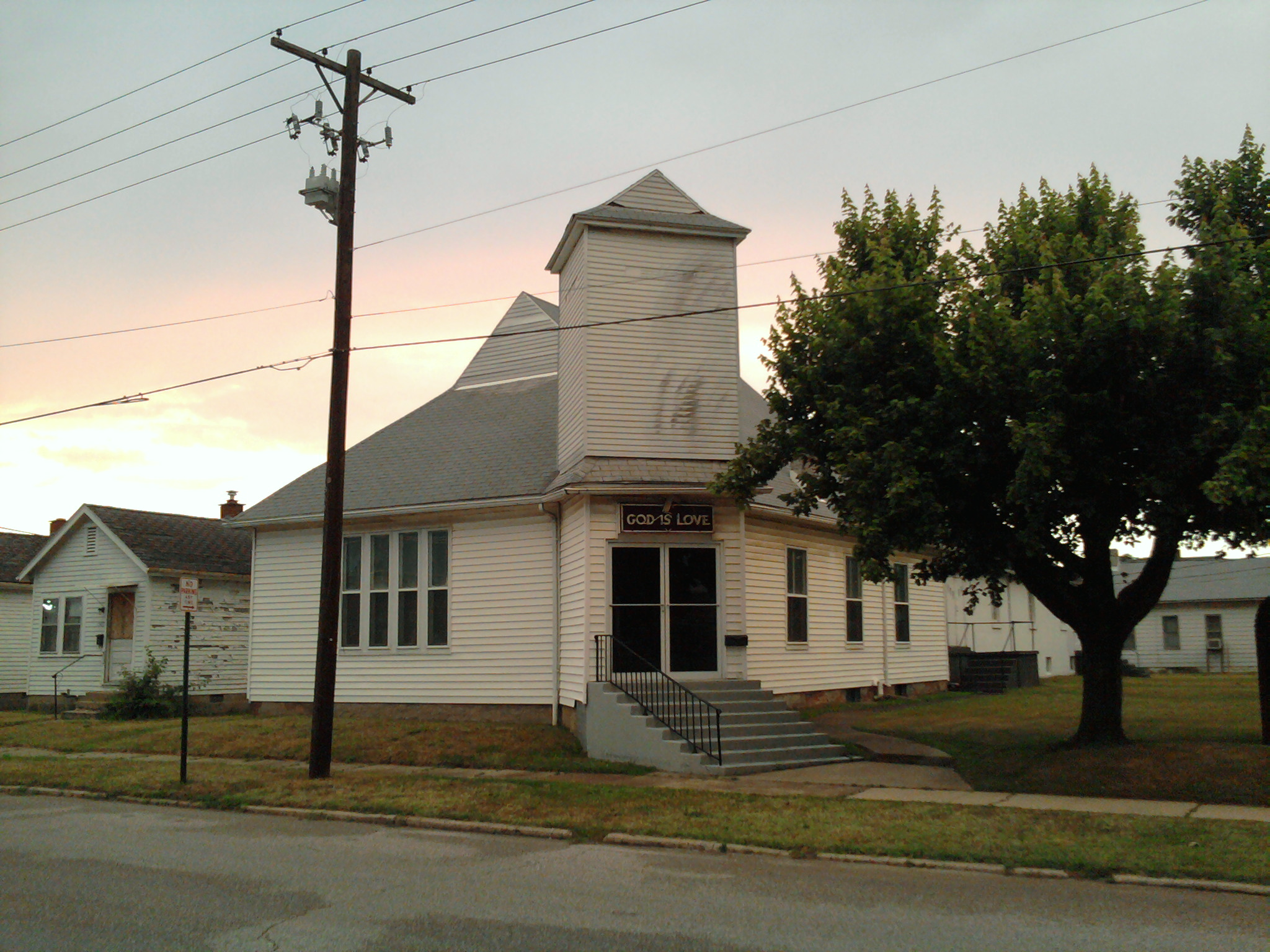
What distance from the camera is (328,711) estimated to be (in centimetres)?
1549

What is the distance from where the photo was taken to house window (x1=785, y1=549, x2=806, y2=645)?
71.2 feet

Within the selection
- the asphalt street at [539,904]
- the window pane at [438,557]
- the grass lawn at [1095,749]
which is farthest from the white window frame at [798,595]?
the asphalt street at [539,904]

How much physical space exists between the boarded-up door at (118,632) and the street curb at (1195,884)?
26743 millimetres

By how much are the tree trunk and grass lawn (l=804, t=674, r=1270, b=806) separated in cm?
33

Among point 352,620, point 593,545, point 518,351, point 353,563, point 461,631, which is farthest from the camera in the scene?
point 518,351

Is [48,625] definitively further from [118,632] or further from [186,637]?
[186,637]

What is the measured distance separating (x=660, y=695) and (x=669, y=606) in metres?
1.80

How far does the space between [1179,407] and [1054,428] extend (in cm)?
173

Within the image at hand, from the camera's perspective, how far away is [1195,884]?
8.71m

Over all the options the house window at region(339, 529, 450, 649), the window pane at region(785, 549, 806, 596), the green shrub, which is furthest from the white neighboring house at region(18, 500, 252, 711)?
the window pane at region(785, 549, 806, 596)

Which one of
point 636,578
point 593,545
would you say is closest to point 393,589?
point 593,545

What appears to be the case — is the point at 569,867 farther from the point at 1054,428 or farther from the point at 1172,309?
the point at 1172,309

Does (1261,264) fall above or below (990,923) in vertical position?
above

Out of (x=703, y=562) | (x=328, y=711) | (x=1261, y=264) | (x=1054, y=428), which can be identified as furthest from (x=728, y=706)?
(x=1261, y=264)
